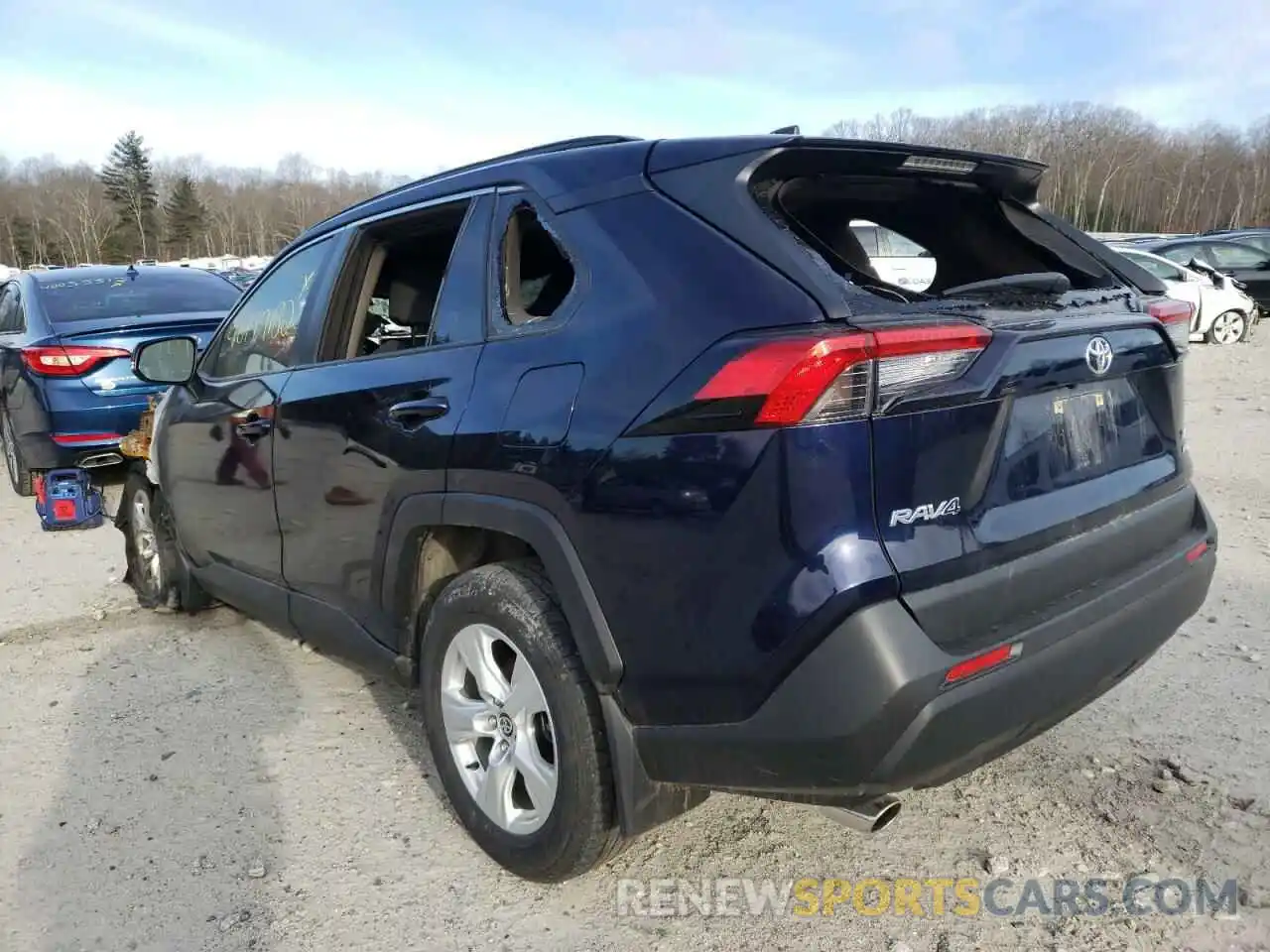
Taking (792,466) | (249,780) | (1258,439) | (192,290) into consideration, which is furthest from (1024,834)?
(192,290)

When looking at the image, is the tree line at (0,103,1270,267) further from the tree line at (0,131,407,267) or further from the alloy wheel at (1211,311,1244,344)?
the alloy wheel at (1211,311,1244,344)

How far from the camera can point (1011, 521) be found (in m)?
2.06

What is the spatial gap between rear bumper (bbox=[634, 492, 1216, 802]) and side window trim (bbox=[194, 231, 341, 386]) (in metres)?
2.04

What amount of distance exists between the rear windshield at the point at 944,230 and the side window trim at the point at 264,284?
1.72m

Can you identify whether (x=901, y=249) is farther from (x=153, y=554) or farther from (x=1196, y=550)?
(x=153, y=554)

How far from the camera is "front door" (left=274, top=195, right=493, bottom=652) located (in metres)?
2.62

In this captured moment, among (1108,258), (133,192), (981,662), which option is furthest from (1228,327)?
(133,192)

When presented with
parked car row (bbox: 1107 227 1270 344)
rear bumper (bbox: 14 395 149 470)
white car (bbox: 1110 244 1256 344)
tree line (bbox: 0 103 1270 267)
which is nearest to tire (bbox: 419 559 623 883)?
rear bumper (bbox: 14 395 149 470)

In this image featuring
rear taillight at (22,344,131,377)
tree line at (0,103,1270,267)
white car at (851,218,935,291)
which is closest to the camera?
white car at (851,218,935,291)

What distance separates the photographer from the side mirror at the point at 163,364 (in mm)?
4199

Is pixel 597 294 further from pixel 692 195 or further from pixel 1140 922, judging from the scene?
pixel 1140 922

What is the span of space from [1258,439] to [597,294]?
307 inches

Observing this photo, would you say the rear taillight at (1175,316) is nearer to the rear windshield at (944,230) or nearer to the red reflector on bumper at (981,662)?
the rear windshield at (944,230)

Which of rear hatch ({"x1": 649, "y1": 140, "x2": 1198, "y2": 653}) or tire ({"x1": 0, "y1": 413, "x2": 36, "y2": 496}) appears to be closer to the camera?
rear hatch ({"x1": 649, "y1": 140, "x2": 1198, "y2": 653})
